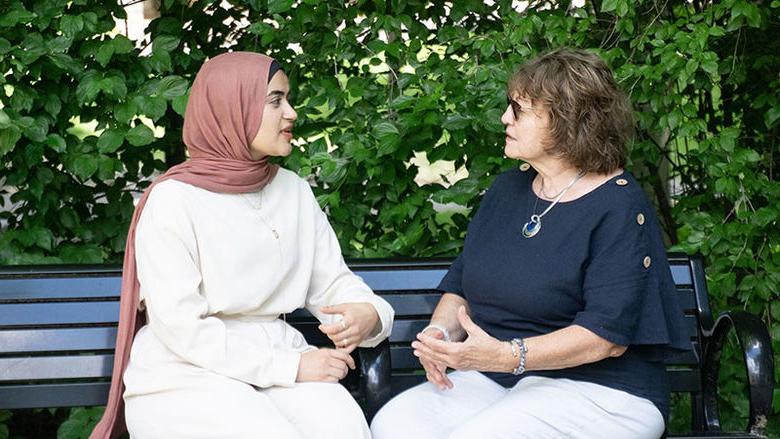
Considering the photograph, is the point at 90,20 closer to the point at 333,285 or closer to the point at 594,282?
the point at 333,285

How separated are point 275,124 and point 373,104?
108cm

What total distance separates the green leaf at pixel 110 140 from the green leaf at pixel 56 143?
129mm

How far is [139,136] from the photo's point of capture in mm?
4461

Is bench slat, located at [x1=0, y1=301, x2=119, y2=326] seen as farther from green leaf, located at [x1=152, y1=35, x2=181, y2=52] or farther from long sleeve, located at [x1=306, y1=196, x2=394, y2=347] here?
green leaf, located at [x1=152, y1=35, x2=181, y2=52]

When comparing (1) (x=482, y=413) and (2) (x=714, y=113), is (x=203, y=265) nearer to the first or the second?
(1) (x=482, y=413)

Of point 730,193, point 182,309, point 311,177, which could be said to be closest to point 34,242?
point 311,177

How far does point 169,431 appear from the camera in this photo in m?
3.41

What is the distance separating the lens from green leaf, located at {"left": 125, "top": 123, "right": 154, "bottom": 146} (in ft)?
14.6

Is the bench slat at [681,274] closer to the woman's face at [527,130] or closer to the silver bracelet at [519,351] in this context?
the woman's face at [527,130]

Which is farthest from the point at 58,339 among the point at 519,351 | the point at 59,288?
the point at 519,351

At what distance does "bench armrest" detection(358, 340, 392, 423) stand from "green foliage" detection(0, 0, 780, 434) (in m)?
0.69

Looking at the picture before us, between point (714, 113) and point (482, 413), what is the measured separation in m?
2.43

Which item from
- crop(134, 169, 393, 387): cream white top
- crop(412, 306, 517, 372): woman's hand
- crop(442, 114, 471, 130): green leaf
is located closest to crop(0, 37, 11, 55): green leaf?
crop(134, 169, 393, 387): cream white top

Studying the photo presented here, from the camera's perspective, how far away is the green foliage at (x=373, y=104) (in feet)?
14.4
